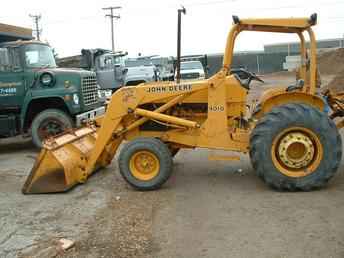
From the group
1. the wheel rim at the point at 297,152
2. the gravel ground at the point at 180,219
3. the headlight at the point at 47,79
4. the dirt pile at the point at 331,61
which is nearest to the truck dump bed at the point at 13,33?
the headlight at the point at 47,79

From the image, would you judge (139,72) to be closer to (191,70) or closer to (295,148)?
(191,70)

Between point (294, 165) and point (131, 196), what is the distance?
2415mm

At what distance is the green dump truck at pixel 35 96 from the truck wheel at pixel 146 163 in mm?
4341

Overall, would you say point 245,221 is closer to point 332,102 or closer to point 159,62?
point 332,102

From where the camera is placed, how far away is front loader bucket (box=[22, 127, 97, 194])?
7551mm

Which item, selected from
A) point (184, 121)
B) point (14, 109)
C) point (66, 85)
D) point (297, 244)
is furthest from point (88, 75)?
point (297, 244)

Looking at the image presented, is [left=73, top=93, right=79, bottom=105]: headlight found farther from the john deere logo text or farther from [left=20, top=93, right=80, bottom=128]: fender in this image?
the john deere logo text

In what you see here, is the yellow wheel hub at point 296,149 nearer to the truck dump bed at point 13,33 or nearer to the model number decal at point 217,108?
the model number decal at point 217,108

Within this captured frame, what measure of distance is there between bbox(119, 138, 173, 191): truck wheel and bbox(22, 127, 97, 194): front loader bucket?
2.73 feet

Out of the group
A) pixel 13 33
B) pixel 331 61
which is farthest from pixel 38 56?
pixel 331 61

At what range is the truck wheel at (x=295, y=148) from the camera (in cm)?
696

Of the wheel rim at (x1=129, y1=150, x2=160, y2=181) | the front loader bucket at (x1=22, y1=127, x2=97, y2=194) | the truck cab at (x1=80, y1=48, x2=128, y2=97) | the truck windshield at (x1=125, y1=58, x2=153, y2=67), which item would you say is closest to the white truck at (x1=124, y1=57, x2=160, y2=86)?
the truck windshield at (x1=125, y1=58, x2=153, y2=67)

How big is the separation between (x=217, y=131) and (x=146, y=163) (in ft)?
3.89

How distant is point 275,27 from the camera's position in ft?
24.3
